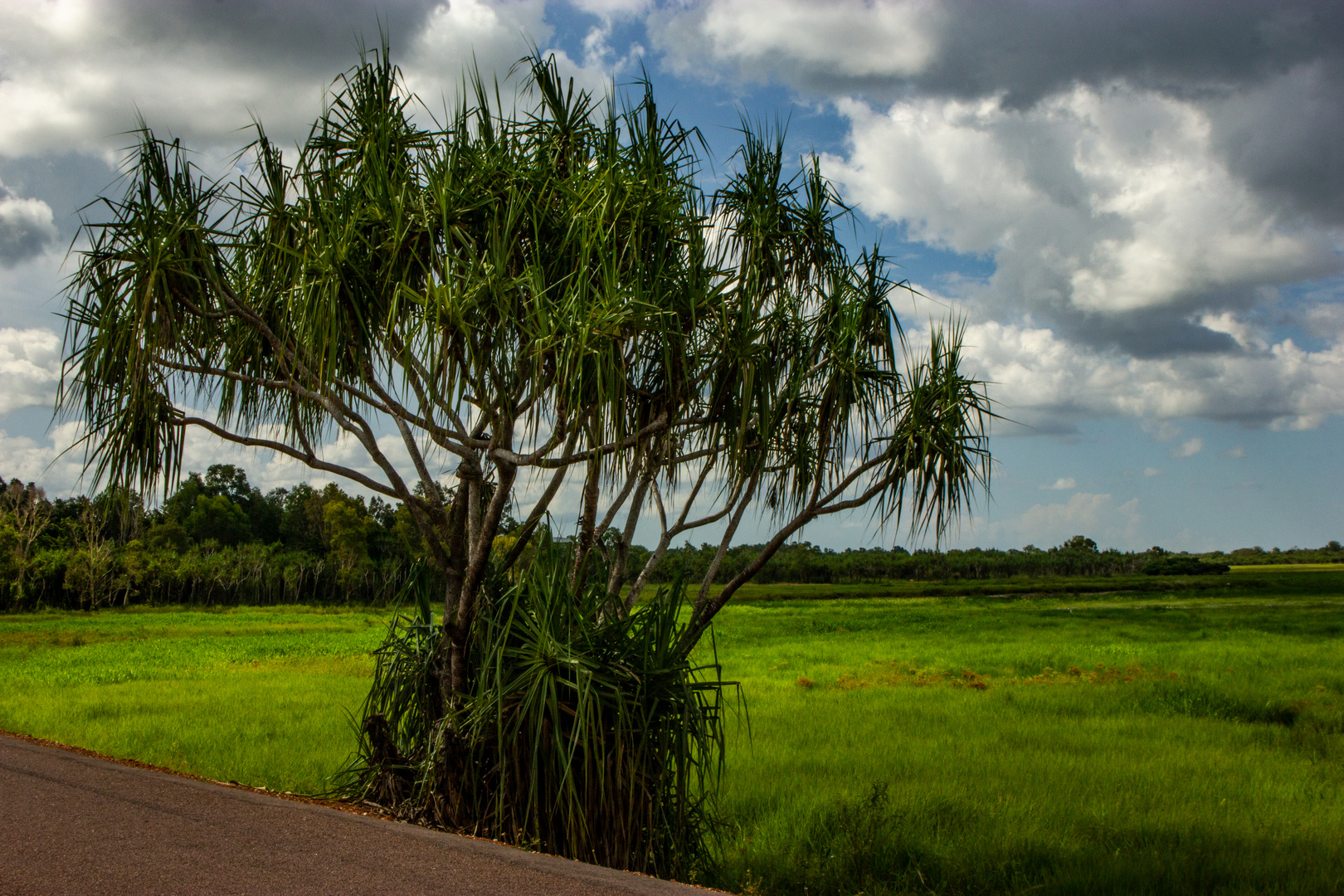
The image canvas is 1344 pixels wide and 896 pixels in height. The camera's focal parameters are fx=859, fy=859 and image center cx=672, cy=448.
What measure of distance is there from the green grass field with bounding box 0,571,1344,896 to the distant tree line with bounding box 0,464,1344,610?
6203 millimetres

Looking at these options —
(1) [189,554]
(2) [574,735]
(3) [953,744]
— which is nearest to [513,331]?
(2) [574,735]

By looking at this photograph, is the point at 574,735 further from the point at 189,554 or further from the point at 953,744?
the point at 189,554

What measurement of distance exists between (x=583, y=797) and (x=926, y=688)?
12587 mm

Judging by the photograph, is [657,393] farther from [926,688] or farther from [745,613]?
[745,613]

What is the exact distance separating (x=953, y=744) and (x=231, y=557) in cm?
5697

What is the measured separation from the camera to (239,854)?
4.16 meters

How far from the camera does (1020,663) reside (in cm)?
2028

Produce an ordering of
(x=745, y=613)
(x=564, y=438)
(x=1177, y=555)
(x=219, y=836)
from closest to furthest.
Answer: (x=219, y=836) < (x=564, y=438) < (x=745, y=613) < (x=1177, y=555)

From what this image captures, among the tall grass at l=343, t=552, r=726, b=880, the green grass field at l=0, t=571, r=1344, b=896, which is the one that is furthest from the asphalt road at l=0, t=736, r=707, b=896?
the green grass field at l=0, t=571, r=1344, b=896

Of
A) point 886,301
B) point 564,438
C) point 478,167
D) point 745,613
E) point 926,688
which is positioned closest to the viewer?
point 564,438

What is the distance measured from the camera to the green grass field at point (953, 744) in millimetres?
6195

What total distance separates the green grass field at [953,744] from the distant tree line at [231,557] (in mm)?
6203

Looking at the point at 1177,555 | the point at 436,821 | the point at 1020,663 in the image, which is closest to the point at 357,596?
the point at 1020,663

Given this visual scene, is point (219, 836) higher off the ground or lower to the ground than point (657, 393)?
lower
